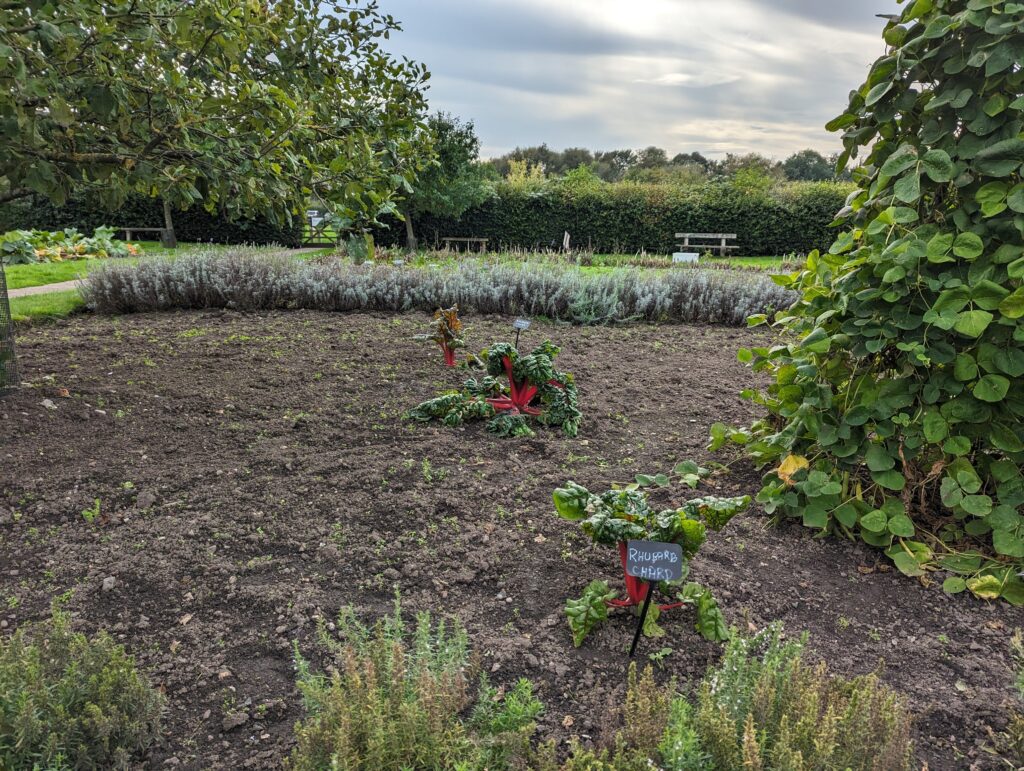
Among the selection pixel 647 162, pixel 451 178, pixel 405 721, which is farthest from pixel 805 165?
pixel 405 721

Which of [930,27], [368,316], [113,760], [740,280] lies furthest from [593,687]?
[740,280]

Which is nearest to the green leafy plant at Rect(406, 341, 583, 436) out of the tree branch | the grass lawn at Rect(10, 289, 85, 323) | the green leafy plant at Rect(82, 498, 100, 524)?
the green leafy plant at Rect(82, 498, 100, 524)

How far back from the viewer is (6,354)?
3.98 meters

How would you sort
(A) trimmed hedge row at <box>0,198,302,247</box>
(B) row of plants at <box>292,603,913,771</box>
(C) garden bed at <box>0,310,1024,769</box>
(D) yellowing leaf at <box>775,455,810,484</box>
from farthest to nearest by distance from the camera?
(A) trimmed hedge row at <box>0,198,302,247</box> < (D) yellowing leaf at <box>775,455,810,484</box> < (C) garden bed at <box>0,310,1024,769</box> < (B) row of plants at <box>292,603,913,771</box>

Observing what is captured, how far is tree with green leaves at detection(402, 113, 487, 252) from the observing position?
15.5 metres

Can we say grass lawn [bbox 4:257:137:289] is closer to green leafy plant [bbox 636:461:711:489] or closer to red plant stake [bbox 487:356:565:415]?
red plant stake [bbox 487:356:565:415]

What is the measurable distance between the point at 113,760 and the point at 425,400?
2655mm

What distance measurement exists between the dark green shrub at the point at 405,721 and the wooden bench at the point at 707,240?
16.8 meters

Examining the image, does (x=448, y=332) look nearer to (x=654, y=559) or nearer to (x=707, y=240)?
(x=654, y=559)

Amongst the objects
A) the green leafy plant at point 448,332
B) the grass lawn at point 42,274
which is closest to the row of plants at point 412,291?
the grass lawn at point 42,274

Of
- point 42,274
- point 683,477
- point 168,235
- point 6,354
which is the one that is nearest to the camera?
point 683,477

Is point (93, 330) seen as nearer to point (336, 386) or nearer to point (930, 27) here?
point (336, 386)

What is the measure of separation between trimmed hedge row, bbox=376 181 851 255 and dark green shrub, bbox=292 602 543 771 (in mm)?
17633

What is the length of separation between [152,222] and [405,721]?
727 inches
